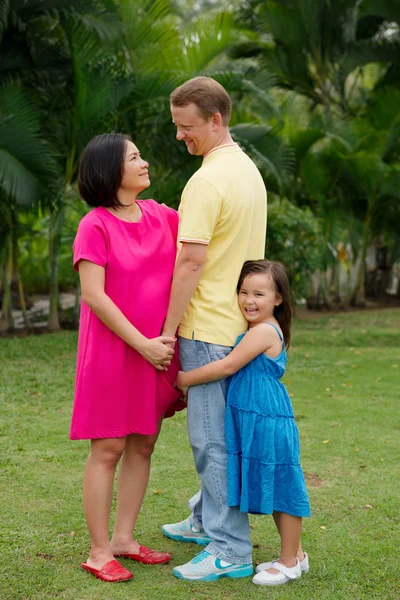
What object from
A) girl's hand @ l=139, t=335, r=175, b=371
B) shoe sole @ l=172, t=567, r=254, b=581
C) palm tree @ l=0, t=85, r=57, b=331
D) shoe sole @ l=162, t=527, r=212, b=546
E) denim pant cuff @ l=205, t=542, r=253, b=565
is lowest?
shoe sole @ l=162, t=527, r=212, b=546

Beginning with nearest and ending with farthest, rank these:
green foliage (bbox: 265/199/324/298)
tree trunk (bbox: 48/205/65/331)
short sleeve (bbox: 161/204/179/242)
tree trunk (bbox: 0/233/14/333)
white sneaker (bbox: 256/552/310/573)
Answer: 1. white sneaker (bbox: 256/552/310/573)
2. short sleeve (bbox: 161/204/179/242)
3. tree trunk (bbox: 48/205/65/331)
4. tree trunk (bbox: 0/233/14/333)
5. green foliage (bbox: 265/199/324/298)

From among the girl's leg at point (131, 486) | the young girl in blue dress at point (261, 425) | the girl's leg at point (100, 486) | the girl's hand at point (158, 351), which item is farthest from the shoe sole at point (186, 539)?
the girl's hand at point (158, 351)

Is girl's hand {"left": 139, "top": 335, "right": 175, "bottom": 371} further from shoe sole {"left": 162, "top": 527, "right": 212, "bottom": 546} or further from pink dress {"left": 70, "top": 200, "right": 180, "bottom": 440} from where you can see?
shoe sole {"left": 162, "top": 527, "right": 212, "bottom": 546}

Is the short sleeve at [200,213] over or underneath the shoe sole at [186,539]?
over

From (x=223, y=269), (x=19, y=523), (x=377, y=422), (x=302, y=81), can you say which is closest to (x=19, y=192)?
(x=377, y=422)

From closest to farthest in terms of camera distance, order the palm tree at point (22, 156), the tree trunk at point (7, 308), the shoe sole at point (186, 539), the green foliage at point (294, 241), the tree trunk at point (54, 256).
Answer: the shoe sole at point (186, 539) → the palm tree at point (22, 156) → the tree trunk at point (54, 256) → the tree trunk at point (7, 308) → the green foliage at point (294, 241)

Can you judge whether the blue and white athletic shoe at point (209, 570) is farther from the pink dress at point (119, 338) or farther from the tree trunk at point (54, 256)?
the tree trunk at point (54, 256)

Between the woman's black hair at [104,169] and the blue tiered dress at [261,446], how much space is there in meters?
0.78

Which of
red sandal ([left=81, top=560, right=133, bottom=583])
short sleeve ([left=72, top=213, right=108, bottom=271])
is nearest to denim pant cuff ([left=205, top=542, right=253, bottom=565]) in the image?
red sandal ([left=81, top=560, right=133, bottom=583])

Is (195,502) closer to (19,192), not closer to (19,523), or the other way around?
(19,523)

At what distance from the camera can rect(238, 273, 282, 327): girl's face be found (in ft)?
10.7

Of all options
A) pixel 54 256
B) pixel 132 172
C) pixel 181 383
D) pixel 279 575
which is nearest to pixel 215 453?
pixel 181 383

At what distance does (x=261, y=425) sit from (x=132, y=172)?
3.68ft

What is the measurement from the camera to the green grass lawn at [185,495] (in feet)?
10.6
